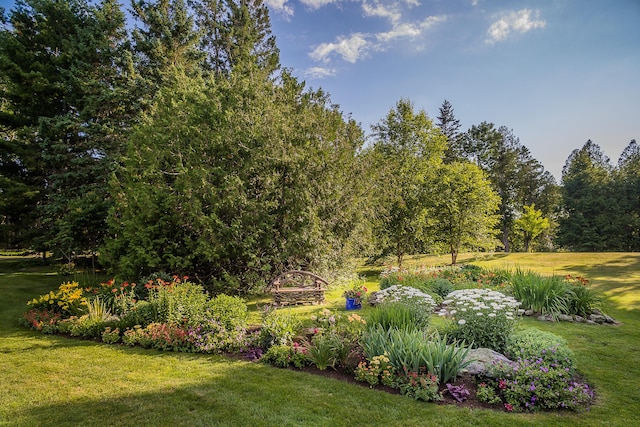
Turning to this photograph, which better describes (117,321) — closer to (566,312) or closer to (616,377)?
(616,377)

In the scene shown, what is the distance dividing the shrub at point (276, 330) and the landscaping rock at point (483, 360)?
2905 mm

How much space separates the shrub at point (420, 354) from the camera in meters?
4.48

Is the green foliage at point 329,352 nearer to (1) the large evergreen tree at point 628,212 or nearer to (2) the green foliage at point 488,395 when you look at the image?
(2) the green foliage at point 488,395

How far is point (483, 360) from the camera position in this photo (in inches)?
185

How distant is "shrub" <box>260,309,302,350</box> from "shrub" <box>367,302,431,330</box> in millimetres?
1438

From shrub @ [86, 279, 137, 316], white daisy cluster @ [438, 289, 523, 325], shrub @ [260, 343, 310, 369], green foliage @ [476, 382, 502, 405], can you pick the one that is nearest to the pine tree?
white daisy cluster @ [438, 289, 523, 325]

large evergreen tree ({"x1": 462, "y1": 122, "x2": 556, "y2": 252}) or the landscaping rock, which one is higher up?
large evergreen tree ({"x1": 462, "y1": 122, "x2": 556, "y2": 252})

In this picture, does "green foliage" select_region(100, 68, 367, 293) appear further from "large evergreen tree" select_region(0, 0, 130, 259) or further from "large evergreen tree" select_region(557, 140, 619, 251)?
"large evergreen tree" select_region(557, 140, 619, 251)

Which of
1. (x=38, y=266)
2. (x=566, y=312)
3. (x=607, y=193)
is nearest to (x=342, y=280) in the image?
(x=566, y=312)

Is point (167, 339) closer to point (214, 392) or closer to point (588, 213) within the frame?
point (214, 392)

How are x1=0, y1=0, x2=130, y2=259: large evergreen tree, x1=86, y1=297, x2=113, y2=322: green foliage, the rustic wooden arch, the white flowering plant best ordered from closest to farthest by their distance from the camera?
the white flowering plant, x1=86, y1=297, x2=113, y2=322: green foliage, the rustic wooden arch, x1=0, y1=0, x2=130, y2=259: large evergreen tree

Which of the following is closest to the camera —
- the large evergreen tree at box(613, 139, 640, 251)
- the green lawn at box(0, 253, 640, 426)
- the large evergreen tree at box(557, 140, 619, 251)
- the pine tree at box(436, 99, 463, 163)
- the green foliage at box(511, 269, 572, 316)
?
the green lawn at box(0, 253, 640, 426)

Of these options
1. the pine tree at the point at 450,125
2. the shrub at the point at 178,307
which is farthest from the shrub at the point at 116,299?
the pine tree at the point at 450,125

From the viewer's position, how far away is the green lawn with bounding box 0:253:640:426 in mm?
3852
